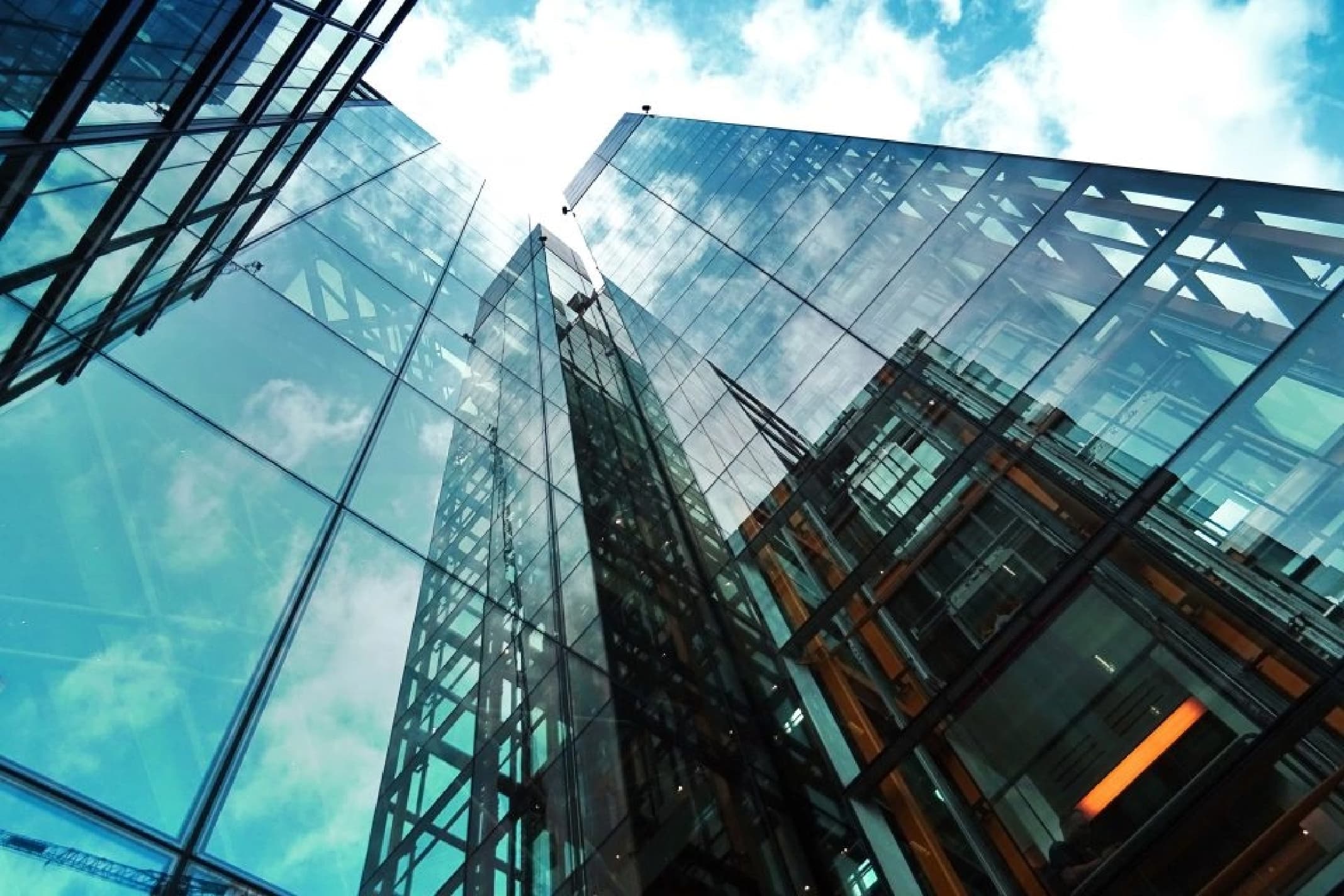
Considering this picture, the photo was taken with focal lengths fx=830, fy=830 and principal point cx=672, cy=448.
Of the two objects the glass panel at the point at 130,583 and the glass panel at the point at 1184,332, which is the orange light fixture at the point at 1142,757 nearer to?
the glass panel at the point at 1184,332

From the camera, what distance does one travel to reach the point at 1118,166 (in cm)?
870

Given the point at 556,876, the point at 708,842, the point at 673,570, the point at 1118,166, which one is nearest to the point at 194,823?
the point at 556,876

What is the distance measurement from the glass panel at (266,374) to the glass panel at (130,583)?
491 millimetres

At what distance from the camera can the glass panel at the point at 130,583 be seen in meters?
4.06

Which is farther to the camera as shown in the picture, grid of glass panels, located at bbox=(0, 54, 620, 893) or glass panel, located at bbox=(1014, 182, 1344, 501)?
glass panel, located at bbox=(1014, 182, 1344, 501)

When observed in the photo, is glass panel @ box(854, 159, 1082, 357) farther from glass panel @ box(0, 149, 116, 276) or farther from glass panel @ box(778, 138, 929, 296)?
glass panel @ box(0, 149, 116, 276)

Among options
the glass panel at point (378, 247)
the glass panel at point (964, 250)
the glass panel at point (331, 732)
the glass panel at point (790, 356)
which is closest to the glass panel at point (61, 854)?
the glass panel at point (331, 732)

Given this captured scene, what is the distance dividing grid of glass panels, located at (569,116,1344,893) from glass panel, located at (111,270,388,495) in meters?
5.43

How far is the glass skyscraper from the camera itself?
4934 millimetres

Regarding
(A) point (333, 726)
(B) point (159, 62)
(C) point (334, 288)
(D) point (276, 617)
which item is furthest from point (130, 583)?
(C) point (334, 288)

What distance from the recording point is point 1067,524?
7.46 m

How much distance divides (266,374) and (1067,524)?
25.8 feet

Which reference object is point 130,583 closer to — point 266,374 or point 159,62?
point 266,374

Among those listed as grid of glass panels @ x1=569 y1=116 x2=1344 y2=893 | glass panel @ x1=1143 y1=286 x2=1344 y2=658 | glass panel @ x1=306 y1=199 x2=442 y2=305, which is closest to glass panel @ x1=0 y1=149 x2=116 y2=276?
glass panel @ x1=306 y1=199 x2=442 y2=305
